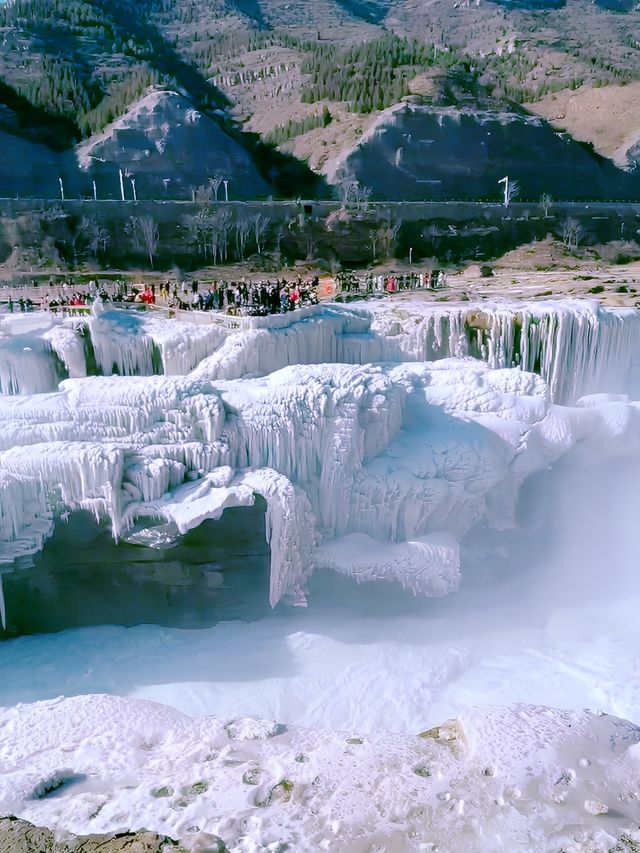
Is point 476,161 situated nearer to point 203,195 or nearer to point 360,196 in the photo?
point 360,196

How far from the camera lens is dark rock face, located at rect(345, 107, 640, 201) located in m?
44.8

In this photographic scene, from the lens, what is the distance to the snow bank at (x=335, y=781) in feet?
19.4

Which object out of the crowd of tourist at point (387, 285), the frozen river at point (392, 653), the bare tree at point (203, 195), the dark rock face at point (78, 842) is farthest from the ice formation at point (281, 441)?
the bare tree at point (203, 195)

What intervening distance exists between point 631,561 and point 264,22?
8806 centimetres

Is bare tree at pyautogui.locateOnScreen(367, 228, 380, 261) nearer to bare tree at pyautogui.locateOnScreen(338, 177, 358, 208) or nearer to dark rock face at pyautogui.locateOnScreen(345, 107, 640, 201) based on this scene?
bare tree at pyautogui.locateOnScreen(338, 177, 358, 208)

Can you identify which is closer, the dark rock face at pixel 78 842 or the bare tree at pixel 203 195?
A: the dark rock face at pixel 78 842

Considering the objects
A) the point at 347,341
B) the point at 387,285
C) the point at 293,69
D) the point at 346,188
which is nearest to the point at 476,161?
the point at 346,188

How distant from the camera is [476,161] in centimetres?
4634

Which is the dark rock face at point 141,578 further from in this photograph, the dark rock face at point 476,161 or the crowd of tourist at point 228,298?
the dark rock face at point 476,161

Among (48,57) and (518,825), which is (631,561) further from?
(48,57)

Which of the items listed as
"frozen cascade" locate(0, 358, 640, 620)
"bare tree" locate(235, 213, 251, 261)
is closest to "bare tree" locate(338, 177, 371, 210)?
"bare tree" locate(235, 213, 251, 261)

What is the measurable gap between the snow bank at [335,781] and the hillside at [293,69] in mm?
42798

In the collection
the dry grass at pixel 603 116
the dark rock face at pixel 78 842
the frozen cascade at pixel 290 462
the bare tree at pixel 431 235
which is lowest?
the dark rock face at pixel 78 842

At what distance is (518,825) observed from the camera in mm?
6008
